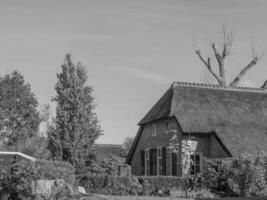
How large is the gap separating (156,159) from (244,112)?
6.73 meters

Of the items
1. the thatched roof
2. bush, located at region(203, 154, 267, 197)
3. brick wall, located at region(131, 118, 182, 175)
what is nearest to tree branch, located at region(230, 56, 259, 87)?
the thatched roof

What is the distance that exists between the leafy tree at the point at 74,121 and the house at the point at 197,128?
4.44m

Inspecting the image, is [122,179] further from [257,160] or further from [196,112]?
[196,112]

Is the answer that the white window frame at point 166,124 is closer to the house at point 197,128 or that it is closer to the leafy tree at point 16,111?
the house at point 197,128

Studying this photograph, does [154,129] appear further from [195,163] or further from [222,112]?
[222,112]

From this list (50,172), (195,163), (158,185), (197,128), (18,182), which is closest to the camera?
(18,182)

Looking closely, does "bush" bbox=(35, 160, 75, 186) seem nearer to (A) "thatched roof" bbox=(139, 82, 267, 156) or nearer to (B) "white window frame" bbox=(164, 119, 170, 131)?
(A) "thatched roof" bbox=(139, 82, 267, 156)

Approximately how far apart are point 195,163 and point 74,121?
7999mm

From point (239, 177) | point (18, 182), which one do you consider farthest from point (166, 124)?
point (18, 182)

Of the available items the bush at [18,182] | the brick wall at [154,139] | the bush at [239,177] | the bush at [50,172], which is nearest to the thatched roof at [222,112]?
the brick wall at [154,139]

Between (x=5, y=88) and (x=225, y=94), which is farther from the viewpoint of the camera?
(x=5, y=88)

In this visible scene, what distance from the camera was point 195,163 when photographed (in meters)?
31.2

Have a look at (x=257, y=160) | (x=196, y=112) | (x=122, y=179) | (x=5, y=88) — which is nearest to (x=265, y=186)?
(x=257, y=160)

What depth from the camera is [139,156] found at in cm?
3622
